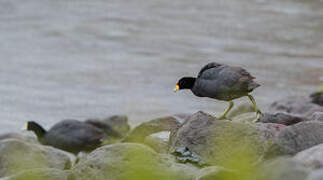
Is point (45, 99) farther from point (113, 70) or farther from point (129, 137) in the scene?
point (129, 137)

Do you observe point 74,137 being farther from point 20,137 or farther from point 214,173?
point 214,173

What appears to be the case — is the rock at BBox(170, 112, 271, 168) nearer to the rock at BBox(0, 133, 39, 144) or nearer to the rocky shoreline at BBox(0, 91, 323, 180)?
the rocky shoreline at BBox(0, 91, 323, 180)

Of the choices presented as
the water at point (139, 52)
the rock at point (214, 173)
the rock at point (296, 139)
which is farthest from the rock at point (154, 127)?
the rock at point (214, 173)

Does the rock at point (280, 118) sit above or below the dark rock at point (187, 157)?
below

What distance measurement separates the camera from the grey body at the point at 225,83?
23.0ft

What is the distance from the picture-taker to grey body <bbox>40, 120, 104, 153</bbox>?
10117 mm

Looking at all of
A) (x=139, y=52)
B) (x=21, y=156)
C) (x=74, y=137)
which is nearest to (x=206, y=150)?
(x=21, y=156)

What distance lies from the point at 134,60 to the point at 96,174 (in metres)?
11.1

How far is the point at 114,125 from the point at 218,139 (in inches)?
193

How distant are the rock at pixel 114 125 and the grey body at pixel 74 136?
22 cm

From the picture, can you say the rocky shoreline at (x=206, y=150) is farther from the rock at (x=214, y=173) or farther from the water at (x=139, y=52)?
the water at (x=139, y=52)

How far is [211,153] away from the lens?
6023mm

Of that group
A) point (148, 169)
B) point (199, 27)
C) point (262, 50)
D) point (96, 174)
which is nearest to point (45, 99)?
point (262, 50)

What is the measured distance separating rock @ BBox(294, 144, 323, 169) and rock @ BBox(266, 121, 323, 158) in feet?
1.24
